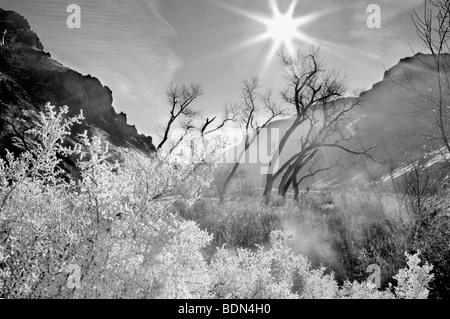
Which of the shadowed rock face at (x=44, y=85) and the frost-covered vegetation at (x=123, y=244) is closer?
the frost-covered vegetation at (x=123, y=244)

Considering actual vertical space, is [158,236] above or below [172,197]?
below

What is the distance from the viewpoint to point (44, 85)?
3012 centimetres

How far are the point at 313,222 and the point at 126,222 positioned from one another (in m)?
6.39

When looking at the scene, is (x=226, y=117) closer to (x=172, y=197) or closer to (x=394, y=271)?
(x=394, y=271)

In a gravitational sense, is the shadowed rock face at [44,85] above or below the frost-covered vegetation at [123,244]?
above

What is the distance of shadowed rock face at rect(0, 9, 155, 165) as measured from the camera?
26.7m

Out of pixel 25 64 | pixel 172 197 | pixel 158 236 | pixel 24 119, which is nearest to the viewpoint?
pixel 158 236

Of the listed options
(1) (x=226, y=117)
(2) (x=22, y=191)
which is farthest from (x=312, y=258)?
(1) (x=226, y=117)

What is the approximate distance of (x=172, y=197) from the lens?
1.91m

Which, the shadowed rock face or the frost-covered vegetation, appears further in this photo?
the shadowed rock face

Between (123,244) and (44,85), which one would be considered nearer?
(123,244)

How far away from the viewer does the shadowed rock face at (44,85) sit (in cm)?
2675

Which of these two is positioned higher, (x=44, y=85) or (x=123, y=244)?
(x=44, y=85)
